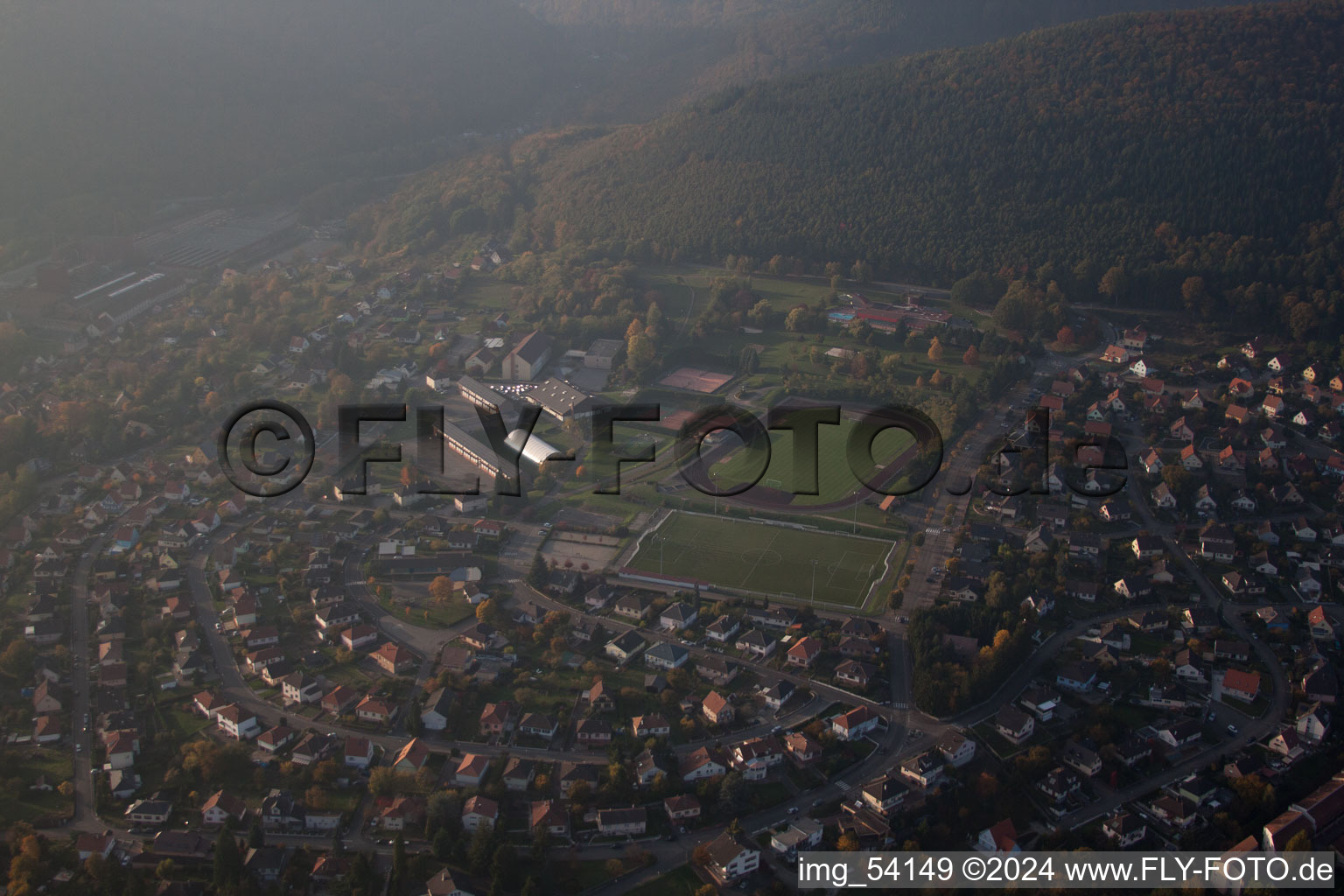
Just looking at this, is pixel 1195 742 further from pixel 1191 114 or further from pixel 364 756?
pixel 1191 114

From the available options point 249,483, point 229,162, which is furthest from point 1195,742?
point 229,162

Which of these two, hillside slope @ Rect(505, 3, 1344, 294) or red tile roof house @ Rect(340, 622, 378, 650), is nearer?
red tile roof house @ Rect(340, 622, 378, 650)

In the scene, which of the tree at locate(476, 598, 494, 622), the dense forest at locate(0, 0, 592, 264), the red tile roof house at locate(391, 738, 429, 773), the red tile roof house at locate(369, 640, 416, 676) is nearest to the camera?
the red tile roof house at locate(391, 738, 429, 773)

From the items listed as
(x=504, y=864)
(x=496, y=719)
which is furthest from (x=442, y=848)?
(x=496, y=719)

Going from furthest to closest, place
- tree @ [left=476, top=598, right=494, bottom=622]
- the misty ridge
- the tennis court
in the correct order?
the misty ridge < the tennis court < tree @ [left=476, top=598, right=494, bottom=622]

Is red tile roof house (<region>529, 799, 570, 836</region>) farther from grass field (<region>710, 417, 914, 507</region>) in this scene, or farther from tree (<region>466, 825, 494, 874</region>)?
grass field (<region>710, 417, 914, 507</region>)

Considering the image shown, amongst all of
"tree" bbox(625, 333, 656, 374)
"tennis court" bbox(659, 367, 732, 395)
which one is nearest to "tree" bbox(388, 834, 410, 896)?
"tennis court" bbox(659, 367, 732, 395)
